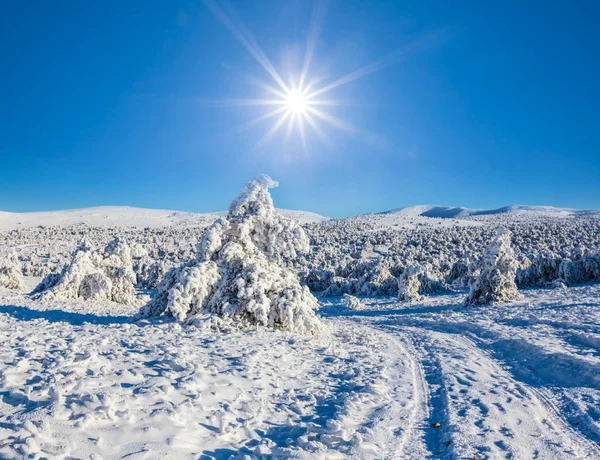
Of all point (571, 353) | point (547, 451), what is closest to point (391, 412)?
point (547, 451)

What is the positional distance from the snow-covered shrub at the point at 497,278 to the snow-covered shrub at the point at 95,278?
65.4 ft

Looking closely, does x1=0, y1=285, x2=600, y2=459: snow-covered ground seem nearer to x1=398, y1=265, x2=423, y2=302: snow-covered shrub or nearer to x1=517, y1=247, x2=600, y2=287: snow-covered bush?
x1=398, y1=265, x2=423, y2=302: snow-covered shrub

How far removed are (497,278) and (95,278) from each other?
22139 mm

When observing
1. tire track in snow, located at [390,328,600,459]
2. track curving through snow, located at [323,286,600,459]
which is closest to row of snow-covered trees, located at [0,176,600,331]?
track curving through snow, located at [323,286,600,459]

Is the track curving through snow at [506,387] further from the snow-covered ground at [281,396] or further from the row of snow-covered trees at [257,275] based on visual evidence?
the row of snow-covered trees at [257,275]

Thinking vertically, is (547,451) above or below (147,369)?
below

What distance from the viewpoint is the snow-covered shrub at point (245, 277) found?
1113 cm

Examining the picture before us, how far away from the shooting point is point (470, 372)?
8.16 metres

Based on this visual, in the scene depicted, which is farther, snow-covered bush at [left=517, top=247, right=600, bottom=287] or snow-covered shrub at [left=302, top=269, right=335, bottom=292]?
snow-covered shrub at [left=302, top=269, right=335, bottom=292]

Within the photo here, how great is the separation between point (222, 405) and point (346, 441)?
1.80 metres

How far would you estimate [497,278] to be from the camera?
20.1 metres

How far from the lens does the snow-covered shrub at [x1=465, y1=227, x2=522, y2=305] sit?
2009cm

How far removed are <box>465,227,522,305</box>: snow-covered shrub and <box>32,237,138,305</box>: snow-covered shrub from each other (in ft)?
65.4

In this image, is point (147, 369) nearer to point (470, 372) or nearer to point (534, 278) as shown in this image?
point (470, 372)
